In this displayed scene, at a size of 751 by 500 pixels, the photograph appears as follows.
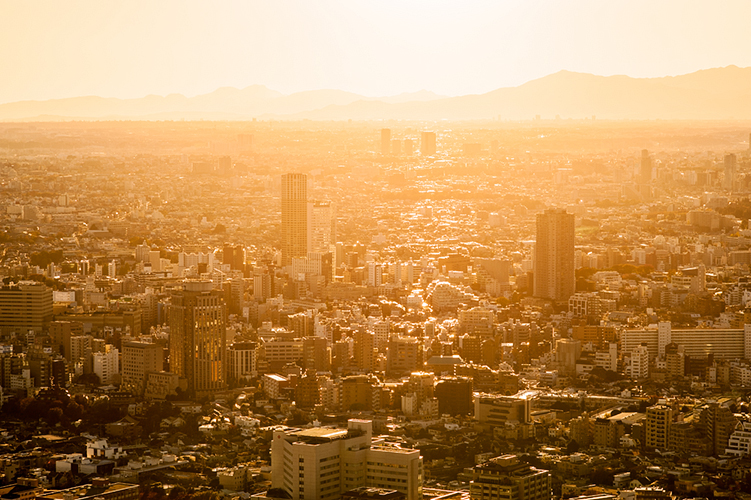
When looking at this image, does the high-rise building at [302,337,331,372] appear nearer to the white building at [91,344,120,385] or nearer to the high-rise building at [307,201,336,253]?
the white building at [91,344,120,385]

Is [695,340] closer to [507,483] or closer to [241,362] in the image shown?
[241,362]

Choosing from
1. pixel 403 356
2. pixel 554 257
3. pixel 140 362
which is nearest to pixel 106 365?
pixel 140 362

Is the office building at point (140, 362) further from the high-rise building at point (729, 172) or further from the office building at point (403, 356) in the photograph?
the high-rise building at point (729, 172)

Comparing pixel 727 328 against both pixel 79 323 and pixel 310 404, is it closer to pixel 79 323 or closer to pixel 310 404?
pixel 310 404

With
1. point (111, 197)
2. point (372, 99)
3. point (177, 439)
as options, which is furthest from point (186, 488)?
point (372, 99)

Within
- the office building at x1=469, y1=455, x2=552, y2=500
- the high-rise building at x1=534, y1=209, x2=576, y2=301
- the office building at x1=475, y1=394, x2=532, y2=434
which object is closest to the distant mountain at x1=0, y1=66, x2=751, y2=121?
the high-rise building at x1=534, y1=209, x2=576, y2=301
